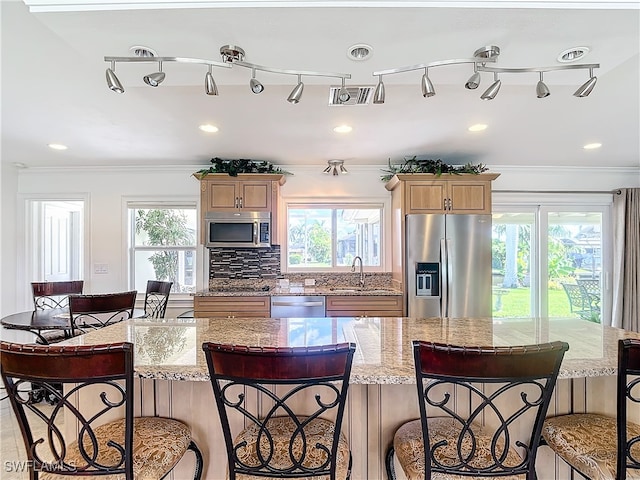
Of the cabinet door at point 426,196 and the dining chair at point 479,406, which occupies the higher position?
the cabinet door at point 426,196

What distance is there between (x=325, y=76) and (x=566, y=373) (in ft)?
5.40

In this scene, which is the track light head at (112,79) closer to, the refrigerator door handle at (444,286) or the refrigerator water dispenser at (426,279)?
the refrigerator water dispenser at (426,279)

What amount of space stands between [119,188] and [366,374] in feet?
14.7

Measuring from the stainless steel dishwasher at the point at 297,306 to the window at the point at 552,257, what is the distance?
2.51m

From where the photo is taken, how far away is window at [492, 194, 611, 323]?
4.57 meters

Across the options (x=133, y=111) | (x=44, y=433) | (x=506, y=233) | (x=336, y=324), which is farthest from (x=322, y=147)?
(x=44, y=433)

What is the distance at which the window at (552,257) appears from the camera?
4566 mm

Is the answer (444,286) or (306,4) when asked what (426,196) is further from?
(306,4)

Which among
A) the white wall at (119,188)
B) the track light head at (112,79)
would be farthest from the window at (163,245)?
the track light head at (112,79)

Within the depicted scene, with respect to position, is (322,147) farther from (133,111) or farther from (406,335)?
(406,335)

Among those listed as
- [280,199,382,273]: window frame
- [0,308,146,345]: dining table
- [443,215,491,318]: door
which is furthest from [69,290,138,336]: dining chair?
[443,215,491,318]: door

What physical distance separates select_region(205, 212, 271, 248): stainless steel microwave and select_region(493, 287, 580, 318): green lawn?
10.3 feet

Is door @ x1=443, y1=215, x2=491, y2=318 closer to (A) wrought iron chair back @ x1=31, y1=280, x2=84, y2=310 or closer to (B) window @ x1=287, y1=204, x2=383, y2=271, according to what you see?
(B) window @ x1=287, y1=204, x2=383, y2=271

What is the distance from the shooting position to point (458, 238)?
3734 mm
